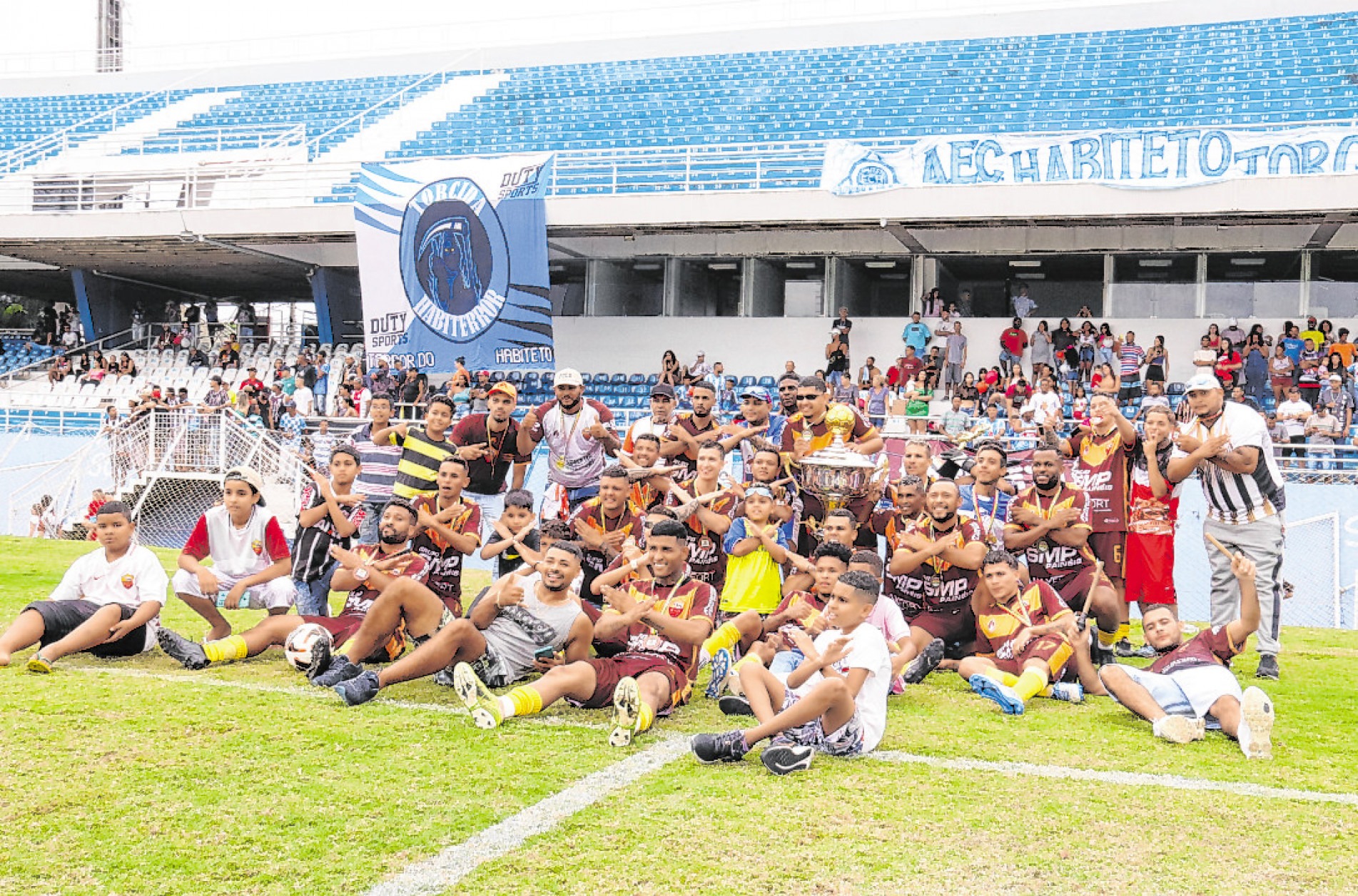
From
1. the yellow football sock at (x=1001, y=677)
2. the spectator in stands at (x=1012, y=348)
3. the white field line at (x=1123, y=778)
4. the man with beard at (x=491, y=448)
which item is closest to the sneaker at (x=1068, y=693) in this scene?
the yellow football sock at (x=1001, y=677)

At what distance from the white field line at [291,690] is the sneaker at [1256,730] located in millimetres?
2683

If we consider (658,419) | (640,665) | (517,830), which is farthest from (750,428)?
(517,830)

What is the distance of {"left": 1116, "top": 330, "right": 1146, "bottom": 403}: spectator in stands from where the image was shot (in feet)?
56.4

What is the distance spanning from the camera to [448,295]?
62.3 ft

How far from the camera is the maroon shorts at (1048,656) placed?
655 cm

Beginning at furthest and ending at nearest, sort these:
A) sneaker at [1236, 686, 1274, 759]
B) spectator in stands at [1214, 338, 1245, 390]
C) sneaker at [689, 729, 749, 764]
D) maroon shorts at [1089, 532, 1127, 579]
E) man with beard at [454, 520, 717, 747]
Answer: spectator in stands at [1214, 338, 1245, 390]
maroon shorts at [1089, 532, 1127, 579]
man with beard at [454, 520, 717, 747]
sneaker at [1236, 686, 1274, 759]
sneaker at [689, 729, 749, 764]

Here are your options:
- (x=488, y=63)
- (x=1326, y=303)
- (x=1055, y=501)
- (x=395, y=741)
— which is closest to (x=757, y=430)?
(x=1055, y=501)

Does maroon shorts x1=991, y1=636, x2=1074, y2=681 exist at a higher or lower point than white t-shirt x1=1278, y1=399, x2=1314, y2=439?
lower

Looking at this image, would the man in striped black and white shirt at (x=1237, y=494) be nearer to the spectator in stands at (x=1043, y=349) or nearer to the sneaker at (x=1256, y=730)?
the sneaker at (x=1256, y=730)

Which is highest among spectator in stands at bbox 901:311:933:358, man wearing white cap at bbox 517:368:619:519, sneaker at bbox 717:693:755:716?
spectator in stands at bbox 901:311:933:358

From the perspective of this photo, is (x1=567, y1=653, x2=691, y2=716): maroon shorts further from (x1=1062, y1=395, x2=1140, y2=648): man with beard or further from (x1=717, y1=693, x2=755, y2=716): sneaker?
(x1=1062, y1=395, x2=1140, y2=648): man with beard

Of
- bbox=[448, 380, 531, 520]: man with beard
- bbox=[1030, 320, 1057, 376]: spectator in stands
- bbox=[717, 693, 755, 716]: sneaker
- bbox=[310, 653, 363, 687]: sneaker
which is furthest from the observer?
bbox=[1030, 320, 1057, 376]: spectator in stands

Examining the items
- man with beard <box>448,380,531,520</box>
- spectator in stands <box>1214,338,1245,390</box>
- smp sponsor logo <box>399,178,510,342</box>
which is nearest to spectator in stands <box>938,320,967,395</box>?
spectator in stands <box>1214,338,1245,390</box>

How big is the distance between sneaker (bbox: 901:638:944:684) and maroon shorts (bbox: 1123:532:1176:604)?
1742mm
